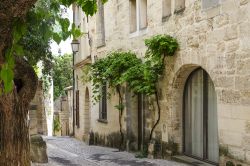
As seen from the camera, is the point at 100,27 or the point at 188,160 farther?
the point at 100,27

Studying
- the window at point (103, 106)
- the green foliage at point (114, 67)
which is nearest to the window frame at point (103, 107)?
the window at point (103, 106)

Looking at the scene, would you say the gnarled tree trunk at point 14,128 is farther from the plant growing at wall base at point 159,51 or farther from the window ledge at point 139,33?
the window ledge at point 139,33

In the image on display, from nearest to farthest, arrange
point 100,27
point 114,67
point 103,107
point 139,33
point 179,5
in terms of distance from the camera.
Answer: point 179,5 < point 139,33 < point 114,67 < point 103,107 < point 100,27

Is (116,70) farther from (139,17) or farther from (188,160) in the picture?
(188,160)

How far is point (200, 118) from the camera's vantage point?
9633 millimetres

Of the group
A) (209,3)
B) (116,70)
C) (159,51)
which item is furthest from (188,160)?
(116,70)

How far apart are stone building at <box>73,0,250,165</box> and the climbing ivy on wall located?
0.67 feet

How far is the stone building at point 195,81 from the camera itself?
7.80 m


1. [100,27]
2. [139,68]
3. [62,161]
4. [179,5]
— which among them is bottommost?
[62,161]

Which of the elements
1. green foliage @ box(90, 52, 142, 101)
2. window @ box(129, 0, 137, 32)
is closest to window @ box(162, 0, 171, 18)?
green foliage @ box(90, 52, 142, 101)

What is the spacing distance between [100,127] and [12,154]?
12.3 meters

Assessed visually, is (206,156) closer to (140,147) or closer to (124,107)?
(140,147)

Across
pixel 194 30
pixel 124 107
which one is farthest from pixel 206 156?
pixel 124 107

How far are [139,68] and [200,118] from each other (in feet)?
7.54
